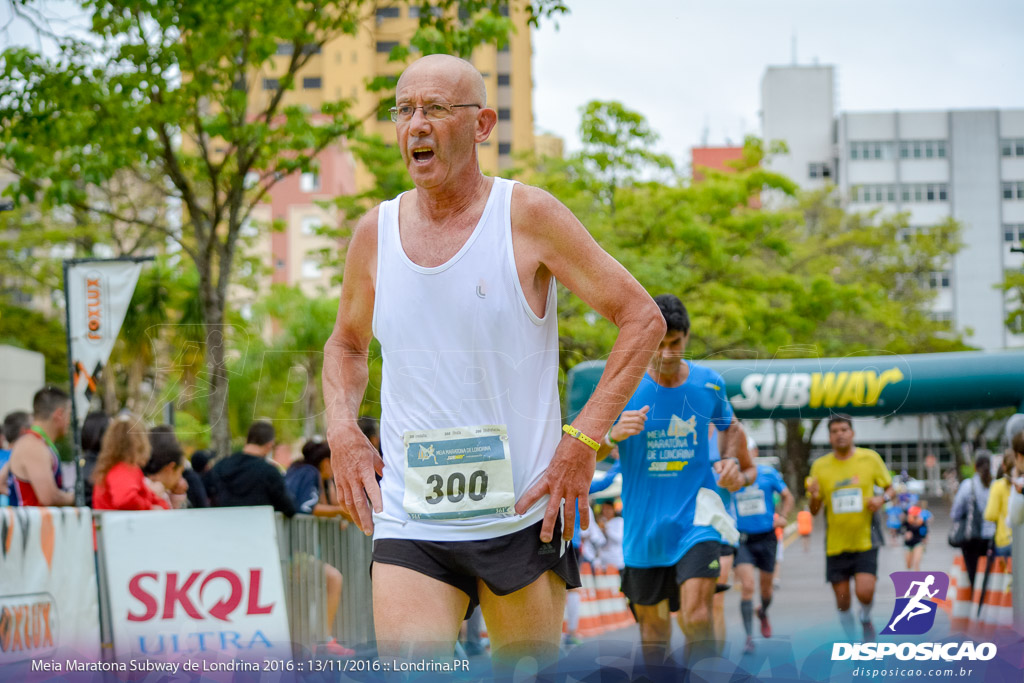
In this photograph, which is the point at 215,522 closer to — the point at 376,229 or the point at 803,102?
the point at 376,229

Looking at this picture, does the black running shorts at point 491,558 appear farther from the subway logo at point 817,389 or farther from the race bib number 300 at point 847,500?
the race bib number 300 at point 847,500

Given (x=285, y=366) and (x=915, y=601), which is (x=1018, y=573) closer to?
(x=915, y=601)

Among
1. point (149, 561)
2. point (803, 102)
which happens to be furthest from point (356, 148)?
point (803, 102)

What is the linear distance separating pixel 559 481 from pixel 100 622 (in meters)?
4.52

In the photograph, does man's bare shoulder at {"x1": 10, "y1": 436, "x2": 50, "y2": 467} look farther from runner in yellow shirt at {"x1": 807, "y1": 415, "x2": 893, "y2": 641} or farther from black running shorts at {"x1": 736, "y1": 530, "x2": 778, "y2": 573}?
black running shorts at {"x1": 736, "y1": 530, "x2": 778, "y2": 573}

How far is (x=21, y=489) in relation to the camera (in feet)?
22.7

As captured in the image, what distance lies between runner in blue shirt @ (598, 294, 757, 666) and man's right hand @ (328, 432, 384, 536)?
292 cm

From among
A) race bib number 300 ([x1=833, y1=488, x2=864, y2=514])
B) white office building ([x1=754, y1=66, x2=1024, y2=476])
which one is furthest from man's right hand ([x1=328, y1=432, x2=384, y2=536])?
white office building ([x1=754, y1=66, x2=1024, y2=476])

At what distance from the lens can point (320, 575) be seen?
8.05 metres

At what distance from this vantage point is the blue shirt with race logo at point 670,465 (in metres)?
5.99

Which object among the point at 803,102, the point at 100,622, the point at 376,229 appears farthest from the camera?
the point at 803,102

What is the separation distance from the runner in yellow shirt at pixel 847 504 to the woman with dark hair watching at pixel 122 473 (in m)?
5.21

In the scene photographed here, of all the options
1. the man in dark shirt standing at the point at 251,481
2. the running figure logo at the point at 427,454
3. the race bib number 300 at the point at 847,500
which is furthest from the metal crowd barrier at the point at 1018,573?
the running figure logo at the point at 427,454

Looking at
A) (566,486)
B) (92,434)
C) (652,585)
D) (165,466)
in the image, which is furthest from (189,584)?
(566,486)
